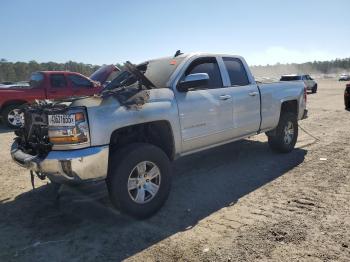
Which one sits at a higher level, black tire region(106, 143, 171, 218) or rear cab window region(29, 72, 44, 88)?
rear cab window region(29, 72, 44, 88)

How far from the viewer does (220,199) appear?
5.07 m

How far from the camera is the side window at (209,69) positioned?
556cm

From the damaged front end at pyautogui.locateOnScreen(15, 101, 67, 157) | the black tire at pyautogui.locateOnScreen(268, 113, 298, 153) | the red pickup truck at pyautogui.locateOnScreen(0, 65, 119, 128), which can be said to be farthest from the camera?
the red pickup truck at pyautogui.locateOnScreen(0, 65, 119, 128)

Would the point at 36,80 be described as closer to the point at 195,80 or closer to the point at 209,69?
the point at 209,69

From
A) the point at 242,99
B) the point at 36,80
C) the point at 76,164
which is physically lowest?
the point at 76,164

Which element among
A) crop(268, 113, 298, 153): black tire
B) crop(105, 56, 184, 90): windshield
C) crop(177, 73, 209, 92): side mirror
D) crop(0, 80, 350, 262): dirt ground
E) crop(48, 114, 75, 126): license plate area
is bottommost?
crop(0, 80, 350, 262): dirt ground

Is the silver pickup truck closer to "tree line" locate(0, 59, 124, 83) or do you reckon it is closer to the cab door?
the cab door

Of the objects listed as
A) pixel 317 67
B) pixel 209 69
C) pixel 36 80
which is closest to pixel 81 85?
pixel 36 80

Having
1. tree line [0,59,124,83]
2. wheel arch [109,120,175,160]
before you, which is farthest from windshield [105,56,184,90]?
tree line [0,59,124,83]

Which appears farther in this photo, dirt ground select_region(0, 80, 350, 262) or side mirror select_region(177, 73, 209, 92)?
side mirror select_region(177, 73, 209, 92)

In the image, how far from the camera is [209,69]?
19.0ft

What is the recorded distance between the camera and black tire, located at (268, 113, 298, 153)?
732 centimetres

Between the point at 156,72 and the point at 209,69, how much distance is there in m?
0.84

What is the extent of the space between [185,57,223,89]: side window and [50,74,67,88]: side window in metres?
8.67
